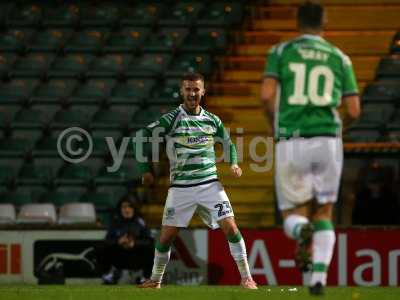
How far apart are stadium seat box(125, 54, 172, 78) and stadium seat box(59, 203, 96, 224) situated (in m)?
3.40

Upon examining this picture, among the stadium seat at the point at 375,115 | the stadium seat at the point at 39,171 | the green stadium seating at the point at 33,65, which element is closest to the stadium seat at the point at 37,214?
the stadium seat at the point at 39,171

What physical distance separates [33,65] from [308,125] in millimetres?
12766

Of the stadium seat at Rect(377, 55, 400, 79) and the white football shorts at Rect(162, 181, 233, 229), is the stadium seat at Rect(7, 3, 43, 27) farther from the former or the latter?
the white football shorts at Rect(162, 181, 233, 229)

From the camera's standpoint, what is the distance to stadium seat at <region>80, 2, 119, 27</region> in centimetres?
2188

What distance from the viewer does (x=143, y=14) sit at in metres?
21.9

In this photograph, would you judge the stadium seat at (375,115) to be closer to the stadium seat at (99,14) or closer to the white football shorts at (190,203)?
the stadium seat at (99,14)

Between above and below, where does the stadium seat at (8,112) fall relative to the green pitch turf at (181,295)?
above

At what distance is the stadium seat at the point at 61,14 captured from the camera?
2209cm

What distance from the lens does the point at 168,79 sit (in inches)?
792

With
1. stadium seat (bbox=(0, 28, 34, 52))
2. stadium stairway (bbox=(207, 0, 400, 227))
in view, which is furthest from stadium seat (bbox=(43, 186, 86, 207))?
stadium seat (bbox=(0, 28, 34, 52))

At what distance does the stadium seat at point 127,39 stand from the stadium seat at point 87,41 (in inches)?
5.5

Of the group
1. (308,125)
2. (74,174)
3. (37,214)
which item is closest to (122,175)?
(74,174)

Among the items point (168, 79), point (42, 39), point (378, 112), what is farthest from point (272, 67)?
point (42, 39)

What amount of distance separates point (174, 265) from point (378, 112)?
4.04 metres
